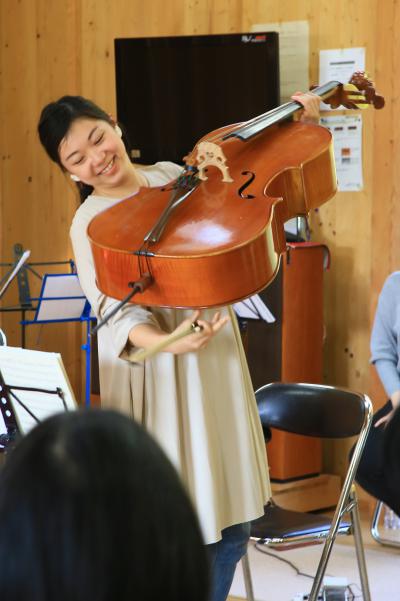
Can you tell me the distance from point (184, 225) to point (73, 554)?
1.17 metres

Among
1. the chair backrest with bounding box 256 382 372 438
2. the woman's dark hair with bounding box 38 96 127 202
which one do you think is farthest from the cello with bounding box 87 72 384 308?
the chair backrest with bounding box 256 382 372 438

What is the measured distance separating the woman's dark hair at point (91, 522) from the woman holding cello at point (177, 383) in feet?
3.73

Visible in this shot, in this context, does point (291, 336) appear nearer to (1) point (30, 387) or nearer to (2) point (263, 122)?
(2) point (263, 122)

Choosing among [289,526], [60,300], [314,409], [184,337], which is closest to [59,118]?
[184,337]

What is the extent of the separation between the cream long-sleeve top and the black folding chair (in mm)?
526

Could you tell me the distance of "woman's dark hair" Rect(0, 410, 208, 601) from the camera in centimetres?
45

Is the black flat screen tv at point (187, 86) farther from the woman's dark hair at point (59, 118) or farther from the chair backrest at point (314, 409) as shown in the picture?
the woman's dark hair at point (59, 118)

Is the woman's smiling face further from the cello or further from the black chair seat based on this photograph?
the black chair seat

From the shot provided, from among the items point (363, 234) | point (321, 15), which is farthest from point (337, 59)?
point (363, 234)

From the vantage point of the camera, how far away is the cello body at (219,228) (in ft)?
4.87

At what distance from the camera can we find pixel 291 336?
370 cm

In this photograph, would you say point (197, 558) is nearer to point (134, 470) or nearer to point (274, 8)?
point (134, 470)

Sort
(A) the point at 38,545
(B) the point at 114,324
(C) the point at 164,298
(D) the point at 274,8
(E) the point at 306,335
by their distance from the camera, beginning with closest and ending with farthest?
1. (A) the point at 38,545
2. (C) the point at 164,298
3. (B) the point at 114,324
4. (E) the point at 306,335
5. (D) the point at 274,8

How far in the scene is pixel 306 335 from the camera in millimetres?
3729
